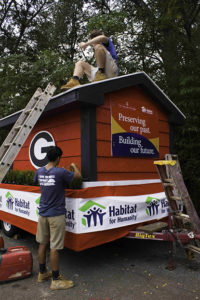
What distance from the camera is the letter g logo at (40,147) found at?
5438 millimetres

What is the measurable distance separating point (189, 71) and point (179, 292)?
5950mm

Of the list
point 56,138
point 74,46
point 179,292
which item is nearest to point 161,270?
point 179,292

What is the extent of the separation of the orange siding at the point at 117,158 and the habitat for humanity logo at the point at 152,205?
1.95ft

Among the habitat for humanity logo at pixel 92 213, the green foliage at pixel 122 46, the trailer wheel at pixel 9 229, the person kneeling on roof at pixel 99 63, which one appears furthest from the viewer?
the green foliage at pixel 122 46

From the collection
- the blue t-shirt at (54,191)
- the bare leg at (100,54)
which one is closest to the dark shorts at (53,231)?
the blue t-shirt at (54,191)

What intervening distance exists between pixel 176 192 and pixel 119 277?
1.52m

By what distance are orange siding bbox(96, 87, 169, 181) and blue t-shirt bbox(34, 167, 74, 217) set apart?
1051 mm

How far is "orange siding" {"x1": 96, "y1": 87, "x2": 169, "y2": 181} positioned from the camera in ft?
15.0

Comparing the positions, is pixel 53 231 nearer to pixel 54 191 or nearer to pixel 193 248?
pixel 54 191

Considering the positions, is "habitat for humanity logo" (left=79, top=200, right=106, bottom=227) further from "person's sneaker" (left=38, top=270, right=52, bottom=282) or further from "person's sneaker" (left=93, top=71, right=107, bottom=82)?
"person's sneaker" (left=93, top=71, right=107, bottom=82)

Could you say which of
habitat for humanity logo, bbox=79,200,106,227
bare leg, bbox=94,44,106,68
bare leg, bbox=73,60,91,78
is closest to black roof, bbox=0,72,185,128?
bare leg, bbox=94,44,106,68

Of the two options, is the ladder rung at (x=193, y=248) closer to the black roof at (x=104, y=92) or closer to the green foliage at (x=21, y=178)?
the black roof at (x=104, y=92)

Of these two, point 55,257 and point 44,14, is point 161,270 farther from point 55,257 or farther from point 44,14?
point 44,14

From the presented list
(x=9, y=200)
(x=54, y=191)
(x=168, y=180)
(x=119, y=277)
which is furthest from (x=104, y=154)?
(x=9, y=200)
